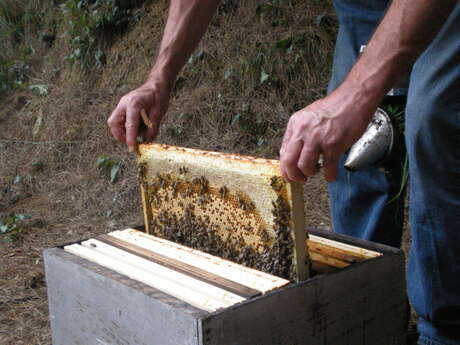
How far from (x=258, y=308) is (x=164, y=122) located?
134 inches

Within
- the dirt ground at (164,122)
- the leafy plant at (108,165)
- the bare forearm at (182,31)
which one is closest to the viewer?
the bare forearm at (182,31)

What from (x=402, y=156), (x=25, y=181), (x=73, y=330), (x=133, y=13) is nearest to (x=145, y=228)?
(x=73, y=330)

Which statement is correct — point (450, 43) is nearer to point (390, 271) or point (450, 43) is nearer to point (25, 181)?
point (390, 271)

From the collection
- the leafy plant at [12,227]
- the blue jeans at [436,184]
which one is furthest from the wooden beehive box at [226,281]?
the leafy plant at [12,227]

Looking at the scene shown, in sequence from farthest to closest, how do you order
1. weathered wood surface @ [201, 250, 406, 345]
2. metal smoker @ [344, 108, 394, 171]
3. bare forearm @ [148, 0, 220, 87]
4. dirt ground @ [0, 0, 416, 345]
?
dirt ground @ [0, 0, 416, 345]
bare forearm @ [148, 0, 220, 87]
metal smoker @ [344, 108, 394, 171]
weathered wood surface @ [201, 250, 406, 345]

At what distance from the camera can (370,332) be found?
137cm

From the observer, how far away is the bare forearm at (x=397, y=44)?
1.18m

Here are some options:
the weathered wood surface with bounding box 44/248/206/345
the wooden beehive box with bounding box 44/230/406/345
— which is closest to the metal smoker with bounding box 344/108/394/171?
the wooden beehive box with bounding box 44/230/406/345

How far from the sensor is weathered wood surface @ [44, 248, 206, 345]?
3.69 ft

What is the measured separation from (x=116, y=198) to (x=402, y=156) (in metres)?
2.60

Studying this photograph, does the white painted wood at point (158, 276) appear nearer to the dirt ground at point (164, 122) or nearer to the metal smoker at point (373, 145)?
the metal smoker at point (373, 145)

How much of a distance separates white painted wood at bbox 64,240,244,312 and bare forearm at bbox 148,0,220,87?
70 centimetres

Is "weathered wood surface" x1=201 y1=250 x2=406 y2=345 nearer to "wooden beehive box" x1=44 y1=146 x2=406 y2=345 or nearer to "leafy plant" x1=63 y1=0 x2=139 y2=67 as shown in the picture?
"wooden beehive box" x1=44 y1=146 x2=406 y2=345

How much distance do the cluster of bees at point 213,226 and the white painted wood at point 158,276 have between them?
18cm
